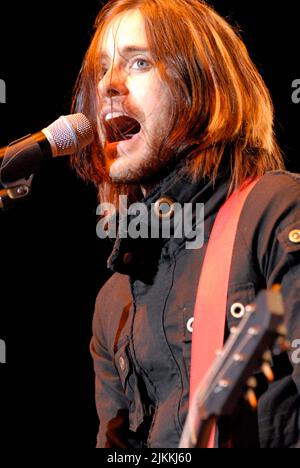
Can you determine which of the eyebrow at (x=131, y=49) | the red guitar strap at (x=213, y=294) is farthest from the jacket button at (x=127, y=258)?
the eyebrow at (x=131, y=49)

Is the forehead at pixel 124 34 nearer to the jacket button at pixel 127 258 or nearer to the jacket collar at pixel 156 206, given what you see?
the jacket collar at pixel 156 206

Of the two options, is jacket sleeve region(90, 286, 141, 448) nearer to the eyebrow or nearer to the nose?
the nose

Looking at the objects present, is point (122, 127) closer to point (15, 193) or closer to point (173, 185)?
point (173, 185)

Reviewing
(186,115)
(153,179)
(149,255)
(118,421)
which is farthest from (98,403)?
(186,115)

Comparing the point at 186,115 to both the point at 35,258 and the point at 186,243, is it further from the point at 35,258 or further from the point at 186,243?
the point at 35,258

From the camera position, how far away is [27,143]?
5.77 ft

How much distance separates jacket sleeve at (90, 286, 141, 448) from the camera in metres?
2.28

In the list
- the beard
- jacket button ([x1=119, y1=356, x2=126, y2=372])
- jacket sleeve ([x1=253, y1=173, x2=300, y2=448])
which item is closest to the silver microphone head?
the beard

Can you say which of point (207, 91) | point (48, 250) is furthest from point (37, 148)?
point (48, 250)

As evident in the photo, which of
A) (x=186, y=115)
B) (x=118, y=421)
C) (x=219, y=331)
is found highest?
(x=186, y=115)

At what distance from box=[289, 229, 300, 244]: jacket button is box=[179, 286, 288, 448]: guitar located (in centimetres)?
52

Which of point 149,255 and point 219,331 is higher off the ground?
point 149,255

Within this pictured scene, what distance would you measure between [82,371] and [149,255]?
125 cm

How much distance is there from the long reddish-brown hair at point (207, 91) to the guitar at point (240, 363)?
866mm
